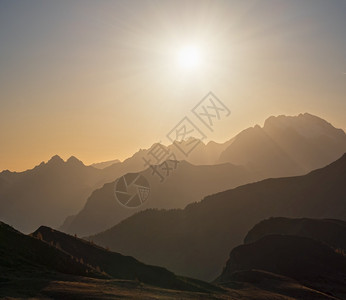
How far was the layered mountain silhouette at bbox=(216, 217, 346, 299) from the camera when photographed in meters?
30.1

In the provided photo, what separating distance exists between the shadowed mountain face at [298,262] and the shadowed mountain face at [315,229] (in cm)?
1083

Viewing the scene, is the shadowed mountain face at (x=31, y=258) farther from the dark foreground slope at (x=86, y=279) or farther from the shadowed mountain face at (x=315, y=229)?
the shadowed mountain face at (x=315, y=229)

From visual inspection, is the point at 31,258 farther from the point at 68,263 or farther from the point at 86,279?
the point at 86,279

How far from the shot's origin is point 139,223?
120 m

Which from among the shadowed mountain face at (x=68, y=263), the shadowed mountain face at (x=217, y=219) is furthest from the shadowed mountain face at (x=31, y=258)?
the shadowed mountain face at (x=217, y=219)

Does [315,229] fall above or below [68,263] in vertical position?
below

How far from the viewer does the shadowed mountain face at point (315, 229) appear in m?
53.3

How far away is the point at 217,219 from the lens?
10738 centimetres

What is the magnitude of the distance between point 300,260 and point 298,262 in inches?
15.7

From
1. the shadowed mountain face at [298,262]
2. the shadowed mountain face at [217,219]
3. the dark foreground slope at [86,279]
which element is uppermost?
the shadowed mountain face at [217,219]

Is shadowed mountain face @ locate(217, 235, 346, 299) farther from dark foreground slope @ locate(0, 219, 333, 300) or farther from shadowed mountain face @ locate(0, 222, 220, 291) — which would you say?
shadowed mountain face @ locate(0, 222, 220, 291)

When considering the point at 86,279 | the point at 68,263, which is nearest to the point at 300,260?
the point at 68,263

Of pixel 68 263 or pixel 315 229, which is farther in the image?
pixel 315 229

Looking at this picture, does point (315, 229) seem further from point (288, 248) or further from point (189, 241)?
point (189, 241)
